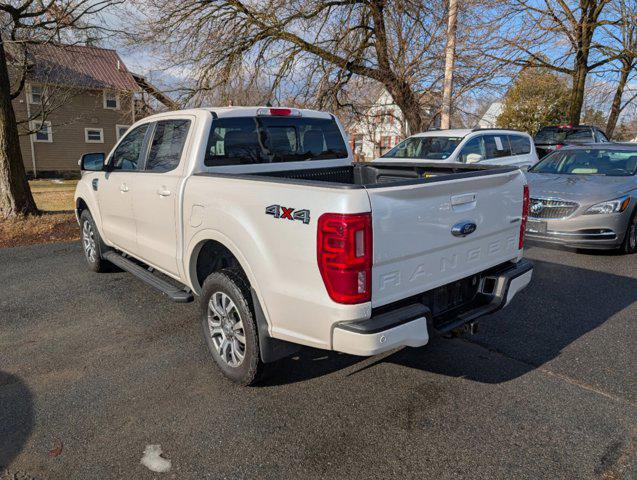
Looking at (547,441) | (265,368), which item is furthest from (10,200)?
(547,441)

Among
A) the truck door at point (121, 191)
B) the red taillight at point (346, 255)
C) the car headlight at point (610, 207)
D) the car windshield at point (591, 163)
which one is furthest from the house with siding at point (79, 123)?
the red taillight at point (346, 255)

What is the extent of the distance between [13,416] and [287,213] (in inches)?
86.9

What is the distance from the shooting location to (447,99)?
39.1ft

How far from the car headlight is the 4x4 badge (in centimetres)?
553

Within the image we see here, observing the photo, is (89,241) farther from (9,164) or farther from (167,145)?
(9,164)

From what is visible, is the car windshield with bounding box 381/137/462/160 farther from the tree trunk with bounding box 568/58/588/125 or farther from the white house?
the tree trunk with bounding box 568/58/588/125

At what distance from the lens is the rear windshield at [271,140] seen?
3.89 m

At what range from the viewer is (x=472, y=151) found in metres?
9.68

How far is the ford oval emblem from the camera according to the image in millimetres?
2986

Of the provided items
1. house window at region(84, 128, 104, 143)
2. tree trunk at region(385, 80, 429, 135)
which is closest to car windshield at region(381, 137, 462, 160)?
tree trunk at region(385, 80, 429, 135)

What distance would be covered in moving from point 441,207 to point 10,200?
925 centimetres

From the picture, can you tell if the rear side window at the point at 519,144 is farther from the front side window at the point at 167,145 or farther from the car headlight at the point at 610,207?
the front side window at the point at 167,145

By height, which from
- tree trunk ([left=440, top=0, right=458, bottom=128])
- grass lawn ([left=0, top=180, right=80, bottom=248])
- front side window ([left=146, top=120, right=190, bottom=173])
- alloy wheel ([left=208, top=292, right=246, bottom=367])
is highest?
tree trunk ([left=440, top=0, right=458, bottom=128])

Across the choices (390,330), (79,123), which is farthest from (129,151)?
(79,123)
